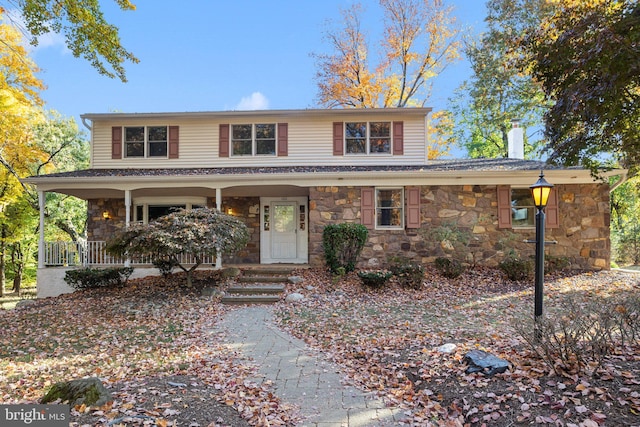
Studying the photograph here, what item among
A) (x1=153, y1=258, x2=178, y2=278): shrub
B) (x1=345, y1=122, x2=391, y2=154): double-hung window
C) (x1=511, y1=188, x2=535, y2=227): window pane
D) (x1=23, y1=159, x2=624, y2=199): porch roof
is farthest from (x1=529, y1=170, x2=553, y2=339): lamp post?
(x1=153, y1=258, x2=178, y2=278): shrub

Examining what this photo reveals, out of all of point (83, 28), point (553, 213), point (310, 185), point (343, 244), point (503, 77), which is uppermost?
point (503, 77)

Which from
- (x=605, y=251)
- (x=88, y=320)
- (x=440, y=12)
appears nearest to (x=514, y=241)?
(x=605, y=251)

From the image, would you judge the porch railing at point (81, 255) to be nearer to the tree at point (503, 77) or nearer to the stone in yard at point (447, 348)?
the stone in yard at point (447, 348)

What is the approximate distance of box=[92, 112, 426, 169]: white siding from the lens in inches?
450

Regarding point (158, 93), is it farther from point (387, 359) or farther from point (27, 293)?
point (387, 359)

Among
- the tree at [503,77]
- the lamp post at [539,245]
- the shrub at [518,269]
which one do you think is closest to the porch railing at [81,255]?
the shrub at [518,269]

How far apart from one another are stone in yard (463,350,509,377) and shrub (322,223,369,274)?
5.40 metres

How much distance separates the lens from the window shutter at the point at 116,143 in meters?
11.6

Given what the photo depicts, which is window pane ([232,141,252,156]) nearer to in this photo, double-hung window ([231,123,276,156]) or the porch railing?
double-hung window ([231,123,276,156])

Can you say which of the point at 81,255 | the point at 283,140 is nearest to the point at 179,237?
the point at 81,255

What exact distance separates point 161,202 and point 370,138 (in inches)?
289

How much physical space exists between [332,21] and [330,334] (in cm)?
1772

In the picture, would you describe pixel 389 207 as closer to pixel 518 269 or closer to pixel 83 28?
pixel 518 269

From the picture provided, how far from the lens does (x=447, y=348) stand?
165 inches
